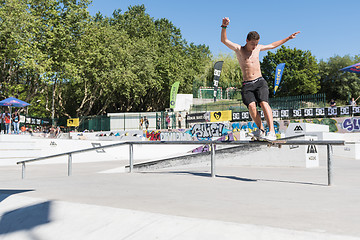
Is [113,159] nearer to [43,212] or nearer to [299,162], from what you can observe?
[299,162]

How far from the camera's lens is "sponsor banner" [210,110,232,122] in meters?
30.2

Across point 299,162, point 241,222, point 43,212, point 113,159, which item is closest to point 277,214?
point 241,222

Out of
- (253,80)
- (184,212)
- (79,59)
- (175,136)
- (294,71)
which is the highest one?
(294,71)

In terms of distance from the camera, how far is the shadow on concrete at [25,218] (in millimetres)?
3568

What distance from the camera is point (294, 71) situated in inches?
2212

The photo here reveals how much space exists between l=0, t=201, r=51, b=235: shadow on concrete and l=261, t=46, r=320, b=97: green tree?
184 feet

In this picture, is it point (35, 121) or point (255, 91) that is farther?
point (35, 121)

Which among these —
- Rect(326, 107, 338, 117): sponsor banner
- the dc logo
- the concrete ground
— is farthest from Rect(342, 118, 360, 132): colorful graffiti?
the concrete ground

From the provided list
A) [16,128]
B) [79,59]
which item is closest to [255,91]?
[16,128]

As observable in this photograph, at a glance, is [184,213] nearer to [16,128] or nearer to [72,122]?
[16,128]

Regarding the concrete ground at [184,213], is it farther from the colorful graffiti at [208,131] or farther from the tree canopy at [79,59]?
the tree canopy at [79,59]

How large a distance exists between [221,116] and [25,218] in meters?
27.6

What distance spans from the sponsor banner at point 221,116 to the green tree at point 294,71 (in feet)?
96.2

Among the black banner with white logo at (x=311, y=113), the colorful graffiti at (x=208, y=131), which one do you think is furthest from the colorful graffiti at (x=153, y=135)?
the black banner with white logo at (x=311, y=113)
